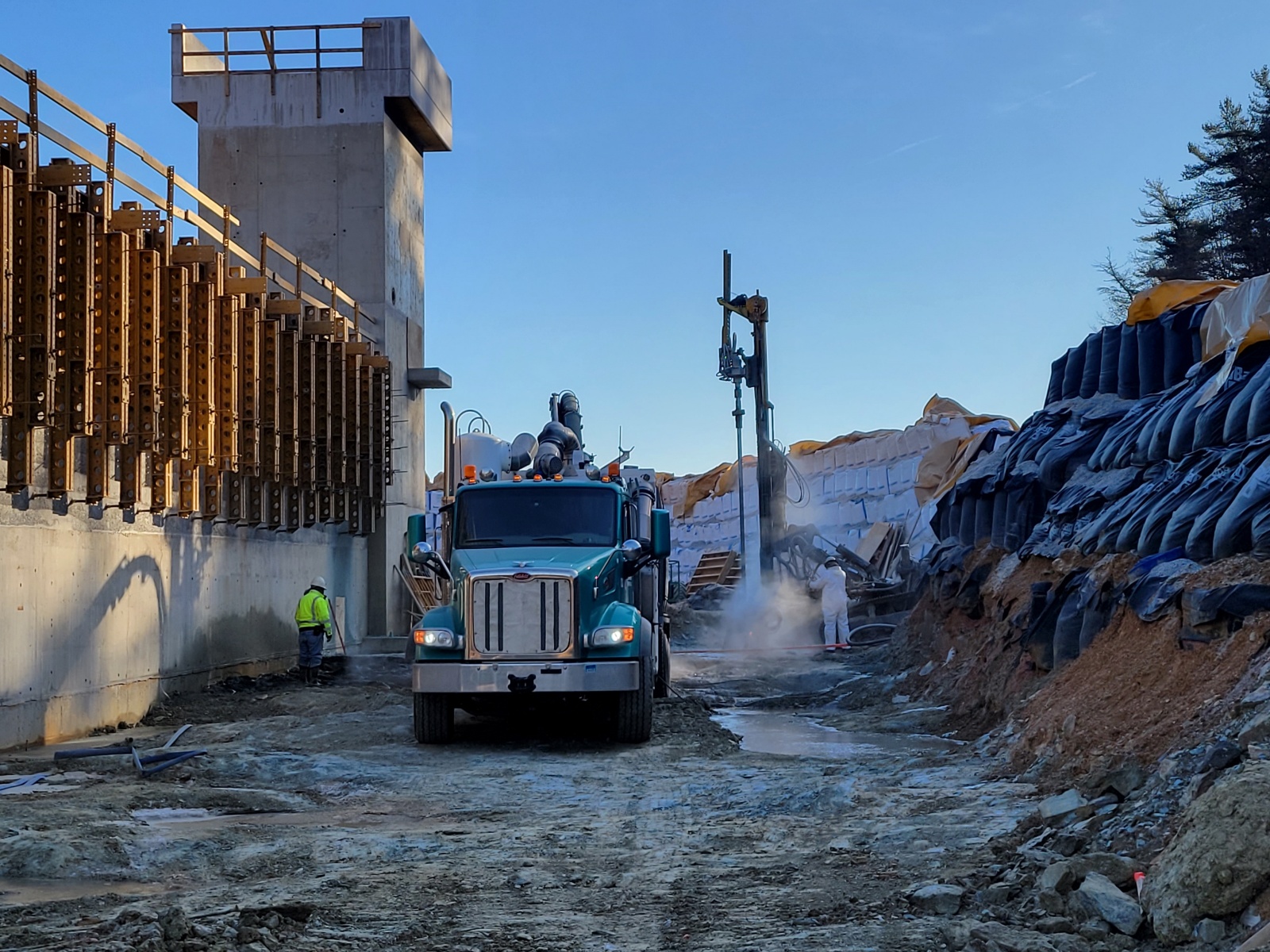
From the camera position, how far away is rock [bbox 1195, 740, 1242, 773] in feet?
24.0

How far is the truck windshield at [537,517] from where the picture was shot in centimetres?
1427

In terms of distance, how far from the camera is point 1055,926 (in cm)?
616

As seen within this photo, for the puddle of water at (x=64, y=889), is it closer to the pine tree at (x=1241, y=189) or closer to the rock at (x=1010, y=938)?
the rock at (x=1010, y=938)

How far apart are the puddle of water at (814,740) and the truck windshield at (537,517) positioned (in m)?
2.78

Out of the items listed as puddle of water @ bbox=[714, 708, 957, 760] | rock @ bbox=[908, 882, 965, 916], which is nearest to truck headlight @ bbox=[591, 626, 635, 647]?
puddle of water @ bbox=[714, 708, 957, 760]

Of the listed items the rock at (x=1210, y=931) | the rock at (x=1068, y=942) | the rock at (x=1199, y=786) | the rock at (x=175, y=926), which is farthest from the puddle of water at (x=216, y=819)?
the rock at (x=1210, y=931)

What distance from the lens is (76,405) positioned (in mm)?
14297

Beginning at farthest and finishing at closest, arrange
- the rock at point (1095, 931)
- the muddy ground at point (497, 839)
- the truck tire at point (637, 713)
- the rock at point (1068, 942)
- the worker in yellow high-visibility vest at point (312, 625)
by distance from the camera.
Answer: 1. the worker in yellow high-visibility vest at point (312, 625)
2. the truck tire at point (637, 713)
3. the muddy ground at point (497, 839)
4. the rock at point (1095, 931)
5. the rock at point (1068, 942)

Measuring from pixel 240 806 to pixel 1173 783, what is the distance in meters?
6.50

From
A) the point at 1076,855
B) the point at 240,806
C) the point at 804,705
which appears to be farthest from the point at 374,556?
the point at 1076,855

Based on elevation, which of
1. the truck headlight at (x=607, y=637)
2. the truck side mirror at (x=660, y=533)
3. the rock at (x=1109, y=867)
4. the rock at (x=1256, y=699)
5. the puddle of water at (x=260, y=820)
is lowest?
the puddle of water at (x=260, y=820)

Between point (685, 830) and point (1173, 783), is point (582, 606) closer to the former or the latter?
point (685, 830)

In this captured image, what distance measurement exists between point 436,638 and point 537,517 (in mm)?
1865

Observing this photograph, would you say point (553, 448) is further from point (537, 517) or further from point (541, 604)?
point (541, 604)
